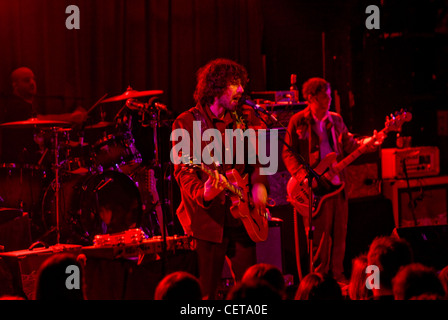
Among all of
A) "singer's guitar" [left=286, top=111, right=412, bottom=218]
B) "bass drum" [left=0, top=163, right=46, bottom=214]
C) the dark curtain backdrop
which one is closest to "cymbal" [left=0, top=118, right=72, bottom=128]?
"bass drum" [left=0, top=163, right=46, bottom=214]

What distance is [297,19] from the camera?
25.5ft

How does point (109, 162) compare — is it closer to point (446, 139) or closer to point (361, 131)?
point (361, 131)

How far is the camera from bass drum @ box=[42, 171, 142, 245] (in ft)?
20.4

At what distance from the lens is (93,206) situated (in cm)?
634

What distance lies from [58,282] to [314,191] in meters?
3.40

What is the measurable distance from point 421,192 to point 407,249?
436 centimetres

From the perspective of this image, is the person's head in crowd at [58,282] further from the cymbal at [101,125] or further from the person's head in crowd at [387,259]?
the cymbal at [101,125]

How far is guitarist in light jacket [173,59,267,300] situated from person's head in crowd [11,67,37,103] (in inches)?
105

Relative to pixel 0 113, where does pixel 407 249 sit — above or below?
below

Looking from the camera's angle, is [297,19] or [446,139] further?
[446,139]

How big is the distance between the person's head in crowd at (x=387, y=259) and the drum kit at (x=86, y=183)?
3.07 metres

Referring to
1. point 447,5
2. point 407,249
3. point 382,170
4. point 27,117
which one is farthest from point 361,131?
point 407,249

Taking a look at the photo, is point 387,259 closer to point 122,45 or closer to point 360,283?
point 360,283

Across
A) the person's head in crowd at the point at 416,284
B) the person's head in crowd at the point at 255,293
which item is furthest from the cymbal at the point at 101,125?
the person's head in crowd at the point at 416,284
